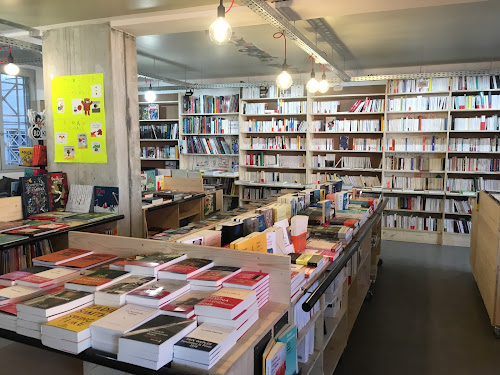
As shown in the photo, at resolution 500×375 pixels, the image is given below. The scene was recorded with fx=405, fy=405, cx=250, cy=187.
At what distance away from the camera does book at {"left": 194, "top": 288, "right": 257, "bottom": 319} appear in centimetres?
154

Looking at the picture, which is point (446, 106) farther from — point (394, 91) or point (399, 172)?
point (399, 172)

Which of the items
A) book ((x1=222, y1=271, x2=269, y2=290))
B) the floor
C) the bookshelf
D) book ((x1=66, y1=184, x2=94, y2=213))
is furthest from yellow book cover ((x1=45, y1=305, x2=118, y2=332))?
the bookshelf

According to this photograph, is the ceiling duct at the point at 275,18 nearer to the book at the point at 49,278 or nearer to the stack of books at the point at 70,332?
the book at the point at 49,278

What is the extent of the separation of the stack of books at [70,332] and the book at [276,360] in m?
0.66

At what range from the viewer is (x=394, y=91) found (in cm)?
695

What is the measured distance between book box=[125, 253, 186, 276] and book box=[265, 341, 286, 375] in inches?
26.1

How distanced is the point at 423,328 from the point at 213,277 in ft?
9.05

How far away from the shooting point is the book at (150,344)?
4.40 feet

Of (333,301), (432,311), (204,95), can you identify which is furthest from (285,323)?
(204,95)

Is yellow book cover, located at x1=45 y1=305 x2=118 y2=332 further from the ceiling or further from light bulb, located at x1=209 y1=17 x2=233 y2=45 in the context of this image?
the ceiling

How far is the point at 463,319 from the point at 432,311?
287 millimetres

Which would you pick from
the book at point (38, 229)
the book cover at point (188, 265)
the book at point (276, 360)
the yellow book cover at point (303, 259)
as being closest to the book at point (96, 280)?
the book cover at point (188, 265)

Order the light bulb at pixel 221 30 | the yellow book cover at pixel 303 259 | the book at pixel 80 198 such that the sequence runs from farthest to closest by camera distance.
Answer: the book at pixel 80 198, the light bulb at pixel 221 30, the yellow book cover at pixel 303 259

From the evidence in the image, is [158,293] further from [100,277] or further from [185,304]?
[100,277]
